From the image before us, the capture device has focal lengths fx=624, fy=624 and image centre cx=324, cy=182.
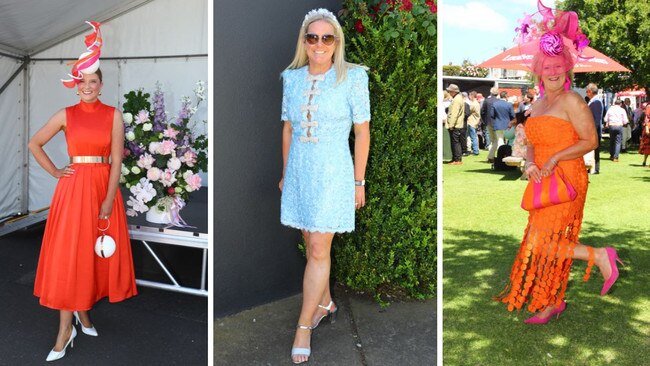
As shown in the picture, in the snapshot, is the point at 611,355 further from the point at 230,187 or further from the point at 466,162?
the point at 466,162

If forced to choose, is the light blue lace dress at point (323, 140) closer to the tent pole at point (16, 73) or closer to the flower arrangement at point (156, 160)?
the flower arrangement at point (156, 160)

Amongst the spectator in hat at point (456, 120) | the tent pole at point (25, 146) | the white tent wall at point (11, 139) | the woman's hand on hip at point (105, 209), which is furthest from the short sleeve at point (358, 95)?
the spectator in hat at point (456, 120)

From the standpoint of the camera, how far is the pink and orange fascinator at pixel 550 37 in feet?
12.8

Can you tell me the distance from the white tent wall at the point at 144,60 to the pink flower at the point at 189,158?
151 cm

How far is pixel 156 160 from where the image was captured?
478cm

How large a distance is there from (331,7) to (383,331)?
220 centimetres

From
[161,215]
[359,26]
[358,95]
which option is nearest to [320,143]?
[358,95]

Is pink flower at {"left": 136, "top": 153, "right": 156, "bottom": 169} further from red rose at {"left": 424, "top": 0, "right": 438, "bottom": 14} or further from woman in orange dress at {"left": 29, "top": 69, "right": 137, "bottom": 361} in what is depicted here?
red rose at {"left": 424, "top": 0, "right": 438, "bottom": 14}

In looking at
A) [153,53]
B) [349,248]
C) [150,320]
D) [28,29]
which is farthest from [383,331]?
[28,29]

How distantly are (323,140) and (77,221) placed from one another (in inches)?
64.0

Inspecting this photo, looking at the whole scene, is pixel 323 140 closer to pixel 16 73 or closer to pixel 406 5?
pixel 406 5

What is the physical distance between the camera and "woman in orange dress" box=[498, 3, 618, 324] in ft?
12.6

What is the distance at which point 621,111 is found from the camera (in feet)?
45.8

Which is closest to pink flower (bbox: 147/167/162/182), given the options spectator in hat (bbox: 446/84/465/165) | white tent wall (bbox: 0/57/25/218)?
white tent wall (bbox: 0/57/25/218)
